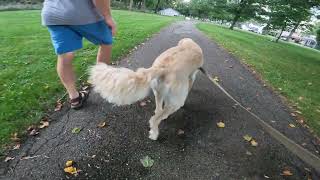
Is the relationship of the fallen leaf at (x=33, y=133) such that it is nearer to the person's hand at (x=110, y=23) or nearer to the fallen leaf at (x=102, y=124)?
the fallen leaf at (x=102, y=124)

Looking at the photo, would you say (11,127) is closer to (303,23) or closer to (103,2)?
(103,2)

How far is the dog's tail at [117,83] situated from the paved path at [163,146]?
90 centimetres

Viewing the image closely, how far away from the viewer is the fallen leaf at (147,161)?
3.71 m

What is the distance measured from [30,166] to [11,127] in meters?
1.02

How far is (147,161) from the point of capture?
12.4 ft

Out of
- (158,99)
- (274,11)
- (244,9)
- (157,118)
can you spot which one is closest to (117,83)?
(158,99)

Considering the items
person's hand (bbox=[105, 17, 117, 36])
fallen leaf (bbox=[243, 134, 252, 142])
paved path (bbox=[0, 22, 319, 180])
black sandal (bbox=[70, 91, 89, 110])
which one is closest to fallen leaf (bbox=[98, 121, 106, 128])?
paved path (bbox=[0, 22, 319, 180])

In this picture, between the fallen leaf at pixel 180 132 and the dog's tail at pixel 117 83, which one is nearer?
the dog's tail at pixel 117 83

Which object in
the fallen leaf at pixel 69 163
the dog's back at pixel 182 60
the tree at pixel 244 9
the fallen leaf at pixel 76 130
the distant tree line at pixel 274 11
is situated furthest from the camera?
the tree at pixel 244 9

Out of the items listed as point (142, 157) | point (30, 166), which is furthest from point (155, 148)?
point (30, 166)

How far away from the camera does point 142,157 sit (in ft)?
12.6

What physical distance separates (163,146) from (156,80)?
1.03 meters

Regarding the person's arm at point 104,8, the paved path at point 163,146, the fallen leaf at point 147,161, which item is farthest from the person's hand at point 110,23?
the fallen leaf at point 147,161

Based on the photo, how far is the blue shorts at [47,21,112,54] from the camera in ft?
13.4
